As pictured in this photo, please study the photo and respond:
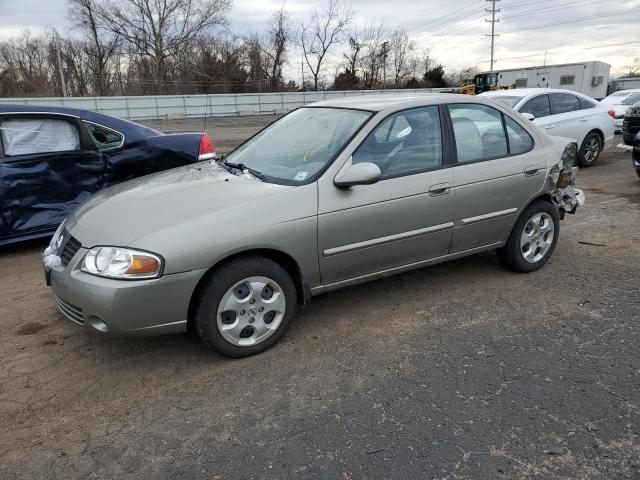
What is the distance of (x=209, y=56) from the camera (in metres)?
54.0

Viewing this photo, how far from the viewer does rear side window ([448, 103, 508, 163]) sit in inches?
164

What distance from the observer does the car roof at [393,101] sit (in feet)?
13.1

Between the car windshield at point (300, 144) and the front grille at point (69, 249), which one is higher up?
the car windshield at point (300, 144)

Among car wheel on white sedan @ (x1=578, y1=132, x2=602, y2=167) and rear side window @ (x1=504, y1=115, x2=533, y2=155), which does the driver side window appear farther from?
car wheel on white sedan @ (x1=578, y1=132, x2=602, y2=167)

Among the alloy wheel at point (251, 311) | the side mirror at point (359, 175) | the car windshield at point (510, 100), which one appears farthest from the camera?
the car windshield at point (510, 100)

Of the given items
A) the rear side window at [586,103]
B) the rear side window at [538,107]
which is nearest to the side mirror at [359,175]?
the rear side window at [538,107]

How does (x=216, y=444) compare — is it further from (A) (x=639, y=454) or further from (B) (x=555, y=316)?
(B) (x=555, y=316)

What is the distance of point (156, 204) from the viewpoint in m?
3.34

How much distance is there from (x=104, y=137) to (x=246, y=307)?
11.7 feet

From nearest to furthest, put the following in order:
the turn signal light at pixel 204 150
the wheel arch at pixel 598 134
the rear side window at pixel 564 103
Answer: the turn signal light at pixel 204 150 < the rear side window at pixel 564 103 < the wheel arch at pixel 598 134

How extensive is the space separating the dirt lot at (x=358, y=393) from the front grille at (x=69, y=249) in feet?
2.22

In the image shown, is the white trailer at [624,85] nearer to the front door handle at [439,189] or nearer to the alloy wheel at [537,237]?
the alloy wheel at [537,237]

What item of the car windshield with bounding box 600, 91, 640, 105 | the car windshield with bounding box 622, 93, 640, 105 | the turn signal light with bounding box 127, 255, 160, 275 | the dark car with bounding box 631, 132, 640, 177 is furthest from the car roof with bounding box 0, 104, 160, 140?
the car windshield with bounding box 622, 93, 640, 105

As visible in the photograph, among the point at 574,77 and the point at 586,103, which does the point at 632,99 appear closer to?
the point at 586,103
